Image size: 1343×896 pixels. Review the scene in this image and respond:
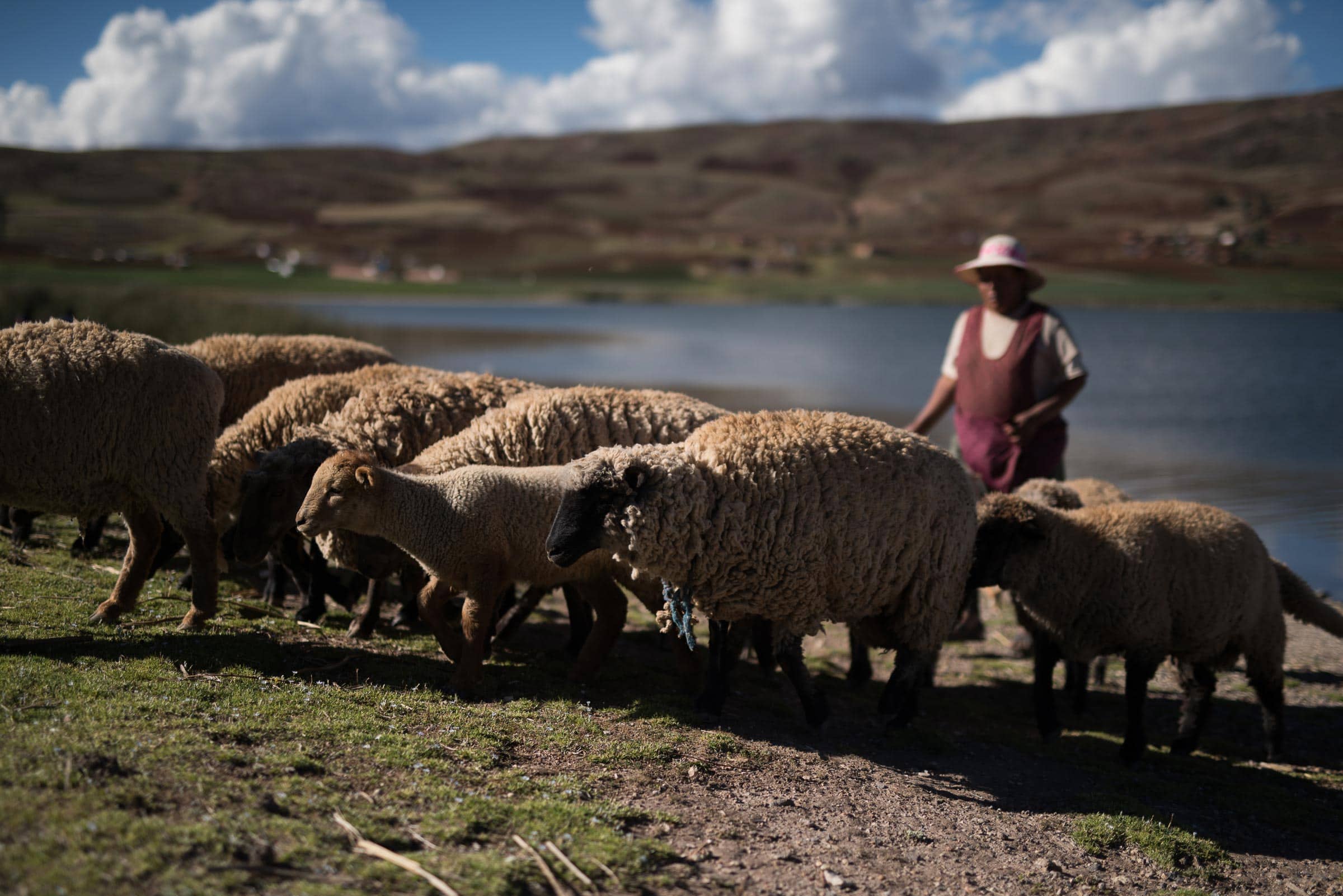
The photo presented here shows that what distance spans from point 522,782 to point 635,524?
5.64ft

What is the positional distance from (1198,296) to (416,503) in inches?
3187

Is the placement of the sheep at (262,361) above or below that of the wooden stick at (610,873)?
above

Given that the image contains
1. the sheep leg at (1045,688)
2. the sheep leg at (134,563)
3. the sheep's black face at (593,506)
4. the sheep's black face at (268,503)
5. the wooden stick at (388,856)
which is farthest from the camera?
the sheep leg at (1045,688)

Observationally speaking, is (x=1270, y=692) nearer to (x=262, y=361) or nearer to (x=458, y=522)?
(x=458, y=522)

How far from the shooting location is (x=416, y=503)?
265 inches

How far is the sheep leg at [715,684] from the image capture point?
653cm

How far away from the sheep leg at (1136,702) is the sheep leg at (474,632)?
4.68 meters

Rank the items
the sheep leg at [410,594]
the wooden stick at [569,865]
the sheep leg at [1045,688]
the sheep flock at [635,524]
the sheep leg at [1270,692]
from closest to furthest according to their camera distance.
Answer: the wooden stick at [569,865] → the sheep flock at [635,524] → the sheep leg at [1045,688] → the sheep leg at [410,594] → the sheep leg at [1270,692]

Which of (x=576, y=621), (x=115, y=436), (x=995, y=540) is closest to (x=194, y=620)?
(x=115, y=436)

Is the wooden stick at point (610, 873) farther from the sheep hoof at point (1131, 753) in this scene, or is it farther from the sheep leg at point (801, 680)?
the sheep hoof at point (1131, 753)

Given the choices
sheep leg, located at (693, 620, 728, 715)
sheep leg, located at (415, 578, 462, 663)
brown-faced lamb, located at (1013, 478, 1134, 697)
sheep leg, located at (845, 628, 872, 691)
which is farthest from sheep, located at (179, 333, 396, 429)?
brown-faced lamb, located at (1013, 478, 1134, 697)

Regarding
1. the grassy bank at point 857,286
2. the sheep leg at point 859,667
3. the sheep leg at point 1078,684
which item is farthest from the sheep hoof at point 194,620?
the grassy bank at point 857,286

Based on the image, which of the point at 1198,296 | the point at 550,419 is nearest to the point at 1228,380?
the point at 550,419

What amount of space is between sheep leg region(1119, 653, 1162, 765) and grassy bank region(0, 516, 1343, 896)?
0.15 metres
